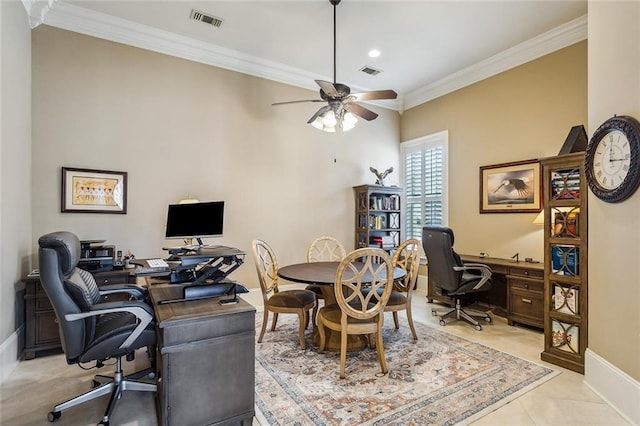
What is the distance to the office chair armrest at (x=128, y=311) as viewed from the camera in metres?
1.86

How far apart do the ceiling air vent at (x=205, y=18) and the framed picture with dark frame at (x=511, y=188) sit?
3915mm

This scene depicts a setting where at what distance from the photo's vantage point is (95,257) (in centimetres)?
316

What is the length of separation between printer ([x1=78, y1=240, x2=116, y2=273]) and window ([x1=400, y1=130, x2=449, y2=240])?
448 centimetres

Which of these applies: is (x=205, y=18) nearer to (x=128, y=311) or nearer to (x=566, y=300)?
(x=128, y=311)

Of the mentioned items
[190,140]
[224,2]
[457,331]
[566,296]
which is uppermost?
[224,2]

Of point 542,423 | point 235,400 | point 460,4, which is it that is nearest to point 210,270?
point 235,400

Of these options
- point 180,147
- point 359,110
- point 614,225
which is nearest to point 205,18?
point 180,147

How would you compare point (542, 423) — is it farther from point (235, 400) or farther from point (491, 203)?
point (491, 203)

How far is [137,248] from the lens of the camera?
3.73 m

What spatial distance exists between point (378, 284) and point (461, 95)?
368 cm

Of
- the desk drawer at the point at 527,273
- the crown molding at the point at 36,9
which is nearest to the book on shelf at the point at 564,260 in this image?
the desk drawer at the point at 527,273

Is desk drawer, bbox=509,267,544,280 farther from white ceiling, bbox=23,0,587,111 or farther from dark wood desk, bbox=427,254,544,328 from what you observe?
white ceiling, bbox=23,0,587,111

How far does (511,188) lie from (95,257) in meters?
4.91

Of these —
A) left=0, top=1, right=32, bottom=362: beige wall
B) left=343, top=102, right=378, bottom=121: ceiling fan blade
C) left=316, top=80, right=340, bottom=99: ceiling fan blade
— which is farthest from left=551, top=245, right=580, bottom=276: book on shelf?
left=0, top=1, right=32, bottom=362: beige wall
